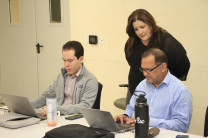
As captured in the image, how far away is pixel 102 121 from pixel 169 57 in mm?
1047

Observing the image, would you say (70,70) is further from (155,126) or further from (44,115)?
(155,126)

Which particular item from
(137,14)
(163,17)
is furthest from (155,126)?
(163,17)

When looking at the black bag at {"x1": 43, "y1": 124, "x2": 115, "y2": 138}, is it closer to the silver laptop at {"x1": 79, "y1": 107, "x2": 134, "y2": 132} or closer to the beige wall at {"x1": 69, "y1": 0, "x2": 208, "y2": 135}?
the silver laptop at {"x1": 79, "y1": 107, "x2": 134, "y2": 132}

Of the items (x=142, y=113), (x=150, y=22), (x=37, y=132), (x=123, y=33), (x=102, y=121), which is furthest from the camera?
(x=123, y=33)

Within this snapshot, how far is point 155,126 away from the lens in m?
2.26

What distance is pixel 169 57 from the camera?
9.21ft

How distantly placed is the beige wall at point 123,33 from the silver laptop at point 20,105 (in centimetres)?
201

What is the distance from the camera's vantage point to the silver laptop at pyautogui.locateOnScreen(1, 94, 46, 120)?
2381 millimetres

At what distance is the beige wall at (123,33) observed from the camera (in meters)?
3.67

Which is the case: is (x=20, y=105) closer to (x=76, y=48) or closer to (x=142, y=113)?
(x=76, y=48)

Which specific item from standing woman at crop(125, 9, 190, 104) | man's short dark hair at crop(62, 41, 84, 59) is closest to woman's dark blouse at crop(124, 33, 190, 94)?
standing woman at crop(125, 9, 190, 104)

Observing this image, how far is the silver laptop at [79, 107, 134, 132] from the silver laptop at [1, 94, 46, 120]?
48cm

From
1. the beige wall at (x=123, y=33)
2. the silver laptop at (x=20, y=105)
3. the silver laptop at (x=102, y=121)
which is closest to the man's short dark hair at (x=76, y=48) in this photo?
the silver laptop at (x=20, y=105)

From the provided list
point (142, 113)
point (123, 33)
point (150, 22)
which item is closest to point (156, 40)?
point (150, 22)
